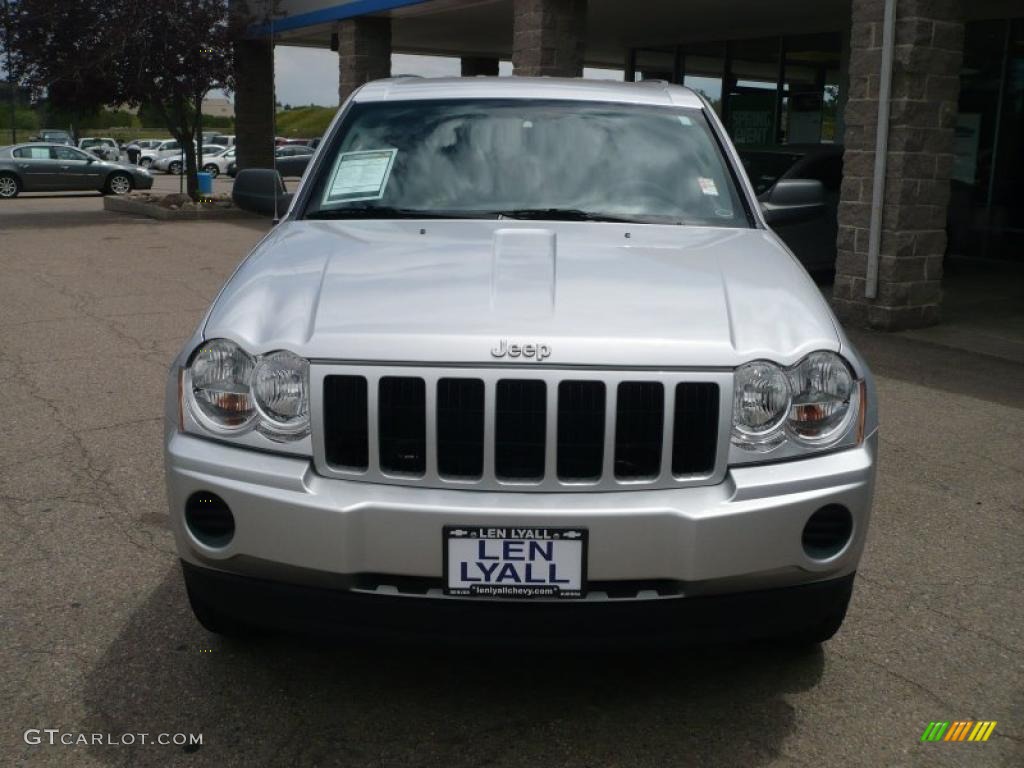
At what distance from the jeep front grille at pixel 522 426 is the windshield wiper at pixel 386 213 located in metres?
1.26

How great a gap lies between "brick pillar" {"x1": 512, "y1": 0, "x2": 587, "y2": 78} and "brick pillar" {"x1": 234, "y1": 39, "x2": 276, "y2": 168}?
32.8ft

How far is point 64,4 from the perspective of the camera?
20.5 metres

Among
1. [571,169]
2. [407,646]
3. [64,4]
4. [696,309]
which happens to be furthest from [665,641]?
[64,4]

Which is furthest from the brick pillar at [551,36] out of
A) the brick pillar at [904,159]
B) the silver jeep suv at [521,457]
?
the silver jeep suv at [521,457]

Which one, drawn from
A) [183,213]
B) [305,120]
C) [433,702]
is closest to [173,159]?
[183,213]

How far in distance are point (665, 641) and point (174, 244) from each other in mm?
15215

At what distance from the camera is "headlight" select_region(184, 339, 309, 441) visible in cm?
290

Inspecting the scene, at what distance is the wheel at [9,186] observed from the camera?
2842 cm

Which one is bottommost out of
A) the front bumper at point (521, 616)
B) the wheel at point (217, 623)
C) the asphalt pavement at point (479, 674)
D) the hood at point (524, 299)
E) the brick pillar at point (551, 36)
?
the asphalt pavement at point (479, 674)

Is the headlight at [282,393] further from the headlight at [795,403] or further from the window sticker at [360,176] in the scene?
the window sticker at [360,176]

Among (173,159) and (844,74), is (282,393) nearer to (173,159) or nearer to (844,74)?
(844,74)

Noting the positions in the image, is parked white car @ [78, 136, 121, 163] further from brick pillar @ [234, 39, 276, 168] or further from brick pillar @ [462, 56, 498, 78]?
brick pillar @ [234, 39, 276, 168]

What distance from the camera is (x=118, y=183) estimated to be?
97.2 ft

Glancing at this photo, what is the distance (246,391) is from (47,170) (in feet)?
93.3
